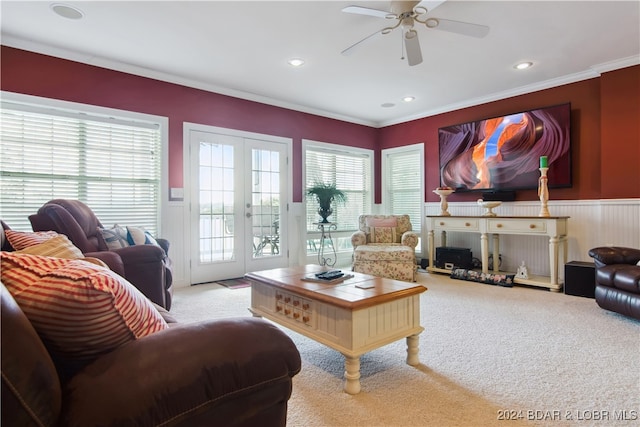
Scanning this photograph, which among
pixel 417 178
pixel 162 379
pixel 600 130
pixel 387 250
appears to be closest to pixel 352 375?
pixel 162 379

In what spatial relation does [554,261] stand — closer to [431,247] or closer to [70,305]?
[431,247]

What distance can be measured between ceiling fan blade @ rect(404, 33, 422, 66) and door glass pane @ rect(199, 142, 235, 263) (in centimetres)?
267

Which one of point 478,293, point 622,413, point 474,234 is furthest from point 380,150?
point 622,413

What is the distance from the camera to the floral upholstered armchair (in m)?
4.31

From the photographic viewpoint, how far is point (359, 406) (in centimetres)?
166

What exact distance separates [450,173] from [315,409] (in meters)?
4.36

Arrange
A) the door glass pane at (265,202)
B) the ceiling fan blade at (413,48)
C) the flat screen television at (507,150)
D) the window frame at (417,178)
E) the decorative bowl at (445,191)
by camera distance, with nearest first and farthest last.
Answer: the ceiling fan blade at (413,48), the flat screen television at (507,150), the door glass pane at (265,202), the decorative bowl at (445,191), the window frame at (417,178)

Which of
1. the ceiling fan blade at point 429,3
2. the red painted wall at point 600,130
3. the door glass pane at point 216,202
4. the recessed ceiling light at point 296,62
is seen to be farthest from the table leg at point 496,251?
the door glass pane at point 216,202

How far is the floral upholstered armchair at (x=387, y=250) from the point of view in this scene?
4.31 metres

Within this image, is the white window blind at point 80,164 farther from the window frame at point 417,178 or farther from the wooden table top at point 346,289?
the window frame at point 417,178

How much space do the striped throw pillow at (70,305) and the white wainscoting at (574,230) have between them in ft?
15.4

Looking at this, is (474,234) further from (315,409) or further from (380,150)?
(315,409)

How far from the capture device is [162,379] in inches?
31.9

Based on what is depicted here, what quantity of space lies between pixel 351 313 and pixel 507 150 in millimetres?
3848
